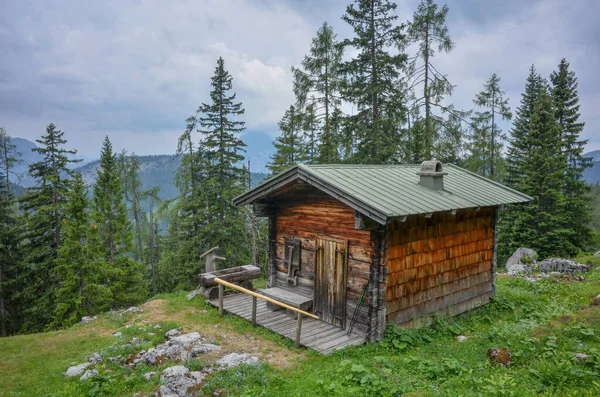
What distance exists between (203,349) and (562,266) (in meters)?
17.6

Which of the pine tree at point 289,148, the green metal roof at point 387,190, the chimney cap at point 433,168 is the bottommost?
the green metal roof at point 387,190

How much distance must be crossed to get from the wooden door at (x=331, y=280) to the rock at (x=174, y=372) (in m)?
4.10

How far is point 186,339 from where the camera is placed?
9883mm

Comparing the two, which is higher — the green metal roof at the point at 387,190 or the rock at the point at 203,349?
the green metal roof at the point at 387,190

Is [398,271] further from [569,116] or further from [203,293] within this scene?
[569,116]

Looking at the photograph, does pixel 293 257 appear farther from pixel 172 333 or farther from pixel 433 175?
pixel 433 175

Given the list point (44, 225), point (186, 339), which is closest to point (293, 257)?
point (186, 339)

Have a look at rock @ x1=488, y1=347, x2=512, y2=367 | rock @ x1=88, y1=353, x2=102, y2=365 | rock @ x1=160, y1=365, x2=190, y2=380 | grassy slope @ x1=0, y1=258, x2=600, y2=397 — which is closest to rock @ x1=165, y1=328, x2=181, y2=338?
grassy slope @ x1=0, y1=258, x2=600, y2=397

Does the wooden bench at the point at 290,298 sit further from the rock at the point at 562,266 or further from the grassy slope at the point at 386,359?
the rock at the point at 562,266

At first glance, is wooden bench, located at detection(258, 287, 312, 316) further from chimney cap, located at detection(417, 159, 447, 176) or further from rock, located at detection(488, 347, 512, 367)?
chimney cap, located at detection(417, 159, 447, 176)

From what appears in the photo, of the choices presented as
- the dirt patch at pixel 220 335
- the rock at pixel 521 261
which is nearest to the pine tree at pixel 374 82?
the rock at pixel 521 261

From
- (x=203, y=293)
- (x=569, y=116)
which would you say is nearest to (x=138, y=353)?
(x=203, y=293)

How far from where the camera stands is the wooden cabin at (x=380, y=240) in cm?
920

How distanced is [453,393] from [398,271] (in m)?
3.58
